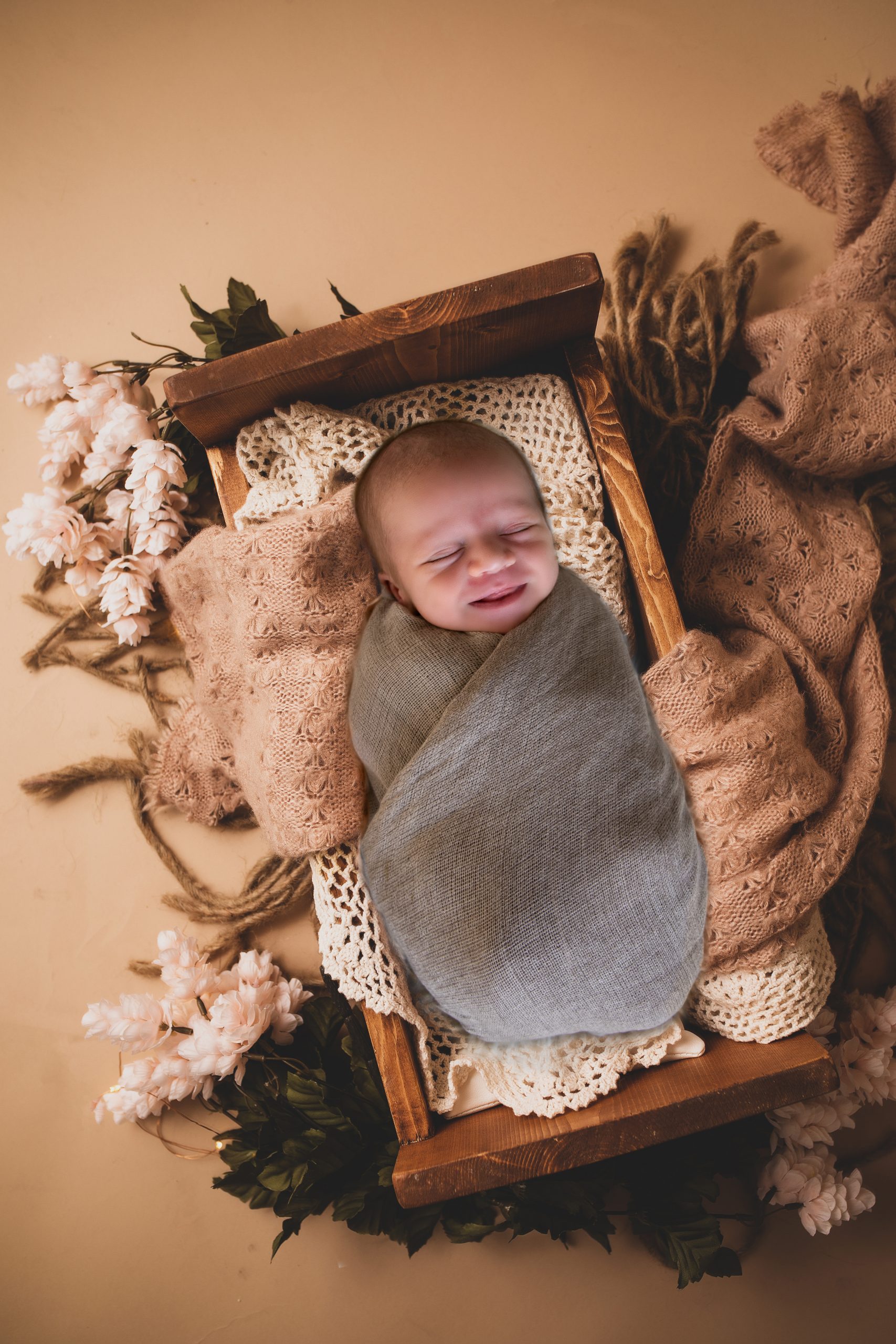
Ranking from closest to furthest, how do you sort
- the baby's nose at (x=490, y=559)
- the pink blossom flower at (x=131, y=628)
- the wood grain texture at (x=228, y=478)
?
the baby's nose at (x=490, y=559)
the wood grain texture at (x=228, y=478)
the pink blossom flower at (x=131, y=628)

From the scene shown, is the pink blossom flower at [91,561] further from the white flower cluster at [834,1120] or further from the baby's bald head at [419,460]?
the white flower cluster at [834,1120]

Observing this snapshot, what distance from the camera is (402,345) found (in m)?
0.82

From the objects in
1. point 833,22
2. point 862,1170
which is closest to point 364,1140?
point 862,1170

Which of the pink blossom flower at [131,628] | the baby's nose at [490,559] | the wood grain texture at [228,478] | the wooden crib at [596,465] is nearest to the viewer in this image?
the baby's nose at [490,559]

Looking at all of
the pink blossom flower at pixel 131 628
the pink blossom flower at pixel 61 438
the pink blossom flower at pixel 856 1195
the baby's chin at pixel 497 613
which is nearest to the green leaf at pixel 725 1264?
the pink blossom flower at pixel 856 1195

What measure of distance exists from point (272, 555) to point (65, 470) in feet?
1.43

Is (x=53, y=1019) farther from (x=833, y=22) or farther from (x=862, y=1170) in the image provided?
(x=833, y=22)

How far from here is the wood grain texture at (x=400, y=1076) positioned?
84 cm

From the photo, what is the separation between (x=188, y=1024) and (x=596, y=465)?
829 millimetres

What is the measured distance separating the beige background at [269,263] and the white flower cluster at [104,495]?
0.05 meters

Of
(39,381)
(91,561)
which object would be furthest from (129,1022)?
(39,381)

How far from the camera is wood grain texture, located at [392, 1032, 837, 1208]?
31.4 inches

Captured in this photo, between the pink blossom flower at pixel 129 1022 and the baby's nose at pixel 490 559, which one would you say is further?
the pink blossom flower at pixel 129 1022

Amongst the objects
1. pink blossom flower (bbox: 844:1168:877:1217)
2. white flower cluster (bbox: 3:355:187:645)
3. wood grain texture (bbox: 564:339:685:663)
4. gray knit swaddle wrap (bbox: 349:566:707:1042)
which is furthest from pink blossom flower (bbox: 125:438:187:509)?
pink blossom flower (bbox: 844:1168:877:1217)
